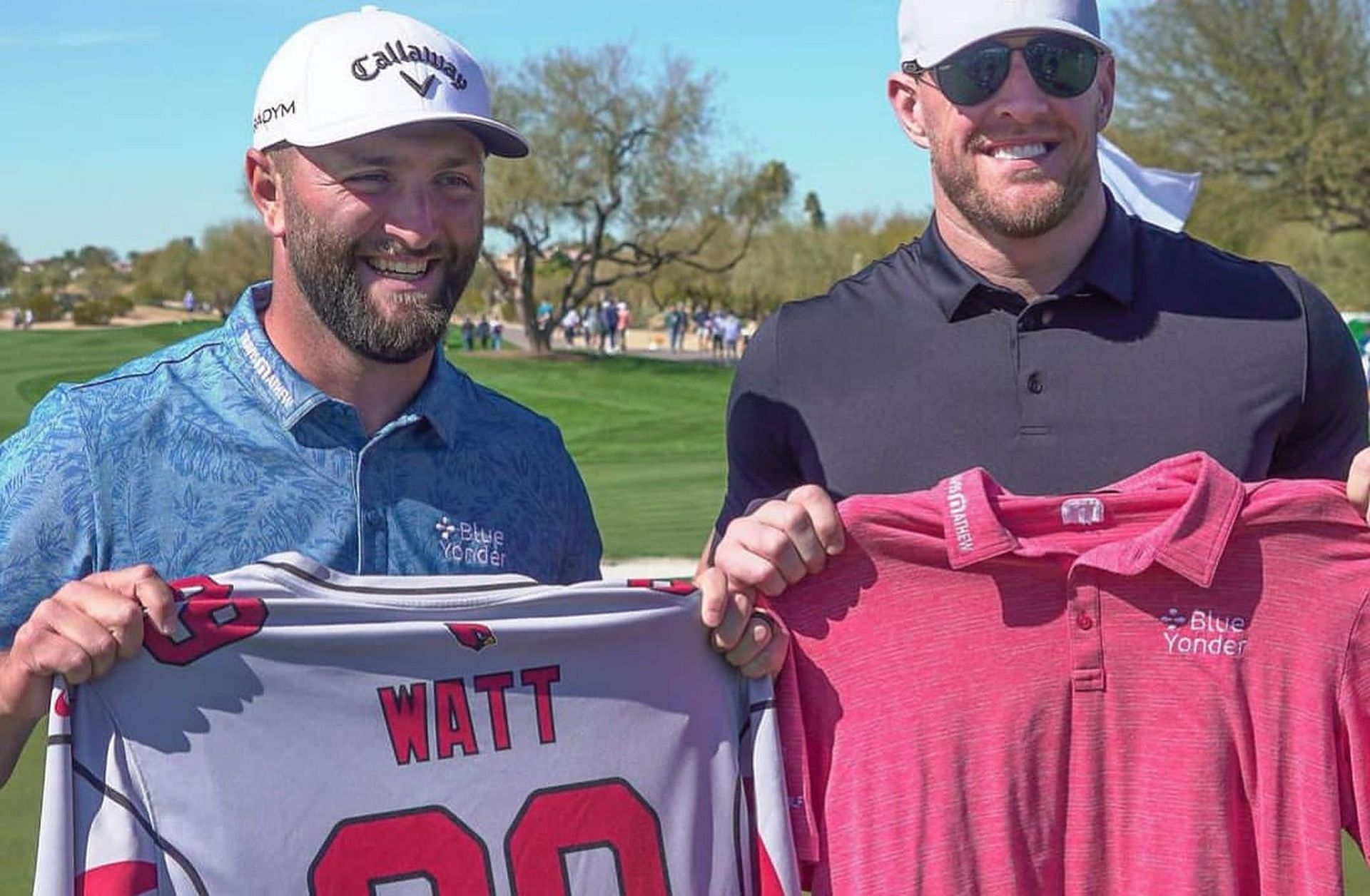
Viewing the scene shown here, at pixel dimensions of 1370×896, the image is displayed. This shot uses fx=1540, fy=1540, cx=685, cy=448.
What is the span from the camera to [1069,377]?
3.29 meters

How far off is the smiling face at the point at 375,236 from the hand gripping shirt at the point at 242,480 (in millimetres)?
159

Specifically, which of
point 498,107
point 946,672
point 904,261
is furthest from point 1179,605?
point 498,107

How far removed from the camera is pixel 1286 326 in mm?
3318

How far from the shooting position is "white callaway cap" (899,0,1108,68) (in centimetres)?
328

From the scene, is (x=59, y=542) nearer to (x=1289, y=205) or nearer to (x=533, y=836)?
(x=533, y=836)

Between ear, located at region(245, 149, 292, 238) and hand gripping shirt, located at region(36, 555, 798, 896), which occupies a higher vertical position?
ear, located at region(245, 149, 292, 238)

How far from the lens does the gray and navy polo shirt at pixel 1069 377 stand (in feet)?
10.6

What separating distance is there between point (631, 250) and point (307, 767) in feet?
144

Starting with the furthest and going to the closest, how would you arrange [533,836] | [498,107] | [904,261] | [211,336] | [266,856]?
[498,107]
[904,261]
[211,336]
[533,836]
[266,856]

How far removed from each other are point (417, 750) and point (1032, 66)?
6.30 ft

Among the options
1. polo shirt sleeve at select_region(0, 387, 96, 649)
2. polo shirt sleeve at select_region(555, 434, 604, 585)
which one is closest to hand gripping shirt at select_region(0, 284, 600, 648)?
polo shirt sleeve at select_region(0, 387, 96, 649)

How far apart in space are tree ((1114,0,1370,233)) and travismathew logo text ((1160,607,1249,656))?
139ft

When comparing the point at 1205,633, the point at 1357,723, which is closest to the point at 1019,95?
the point at 1205,633

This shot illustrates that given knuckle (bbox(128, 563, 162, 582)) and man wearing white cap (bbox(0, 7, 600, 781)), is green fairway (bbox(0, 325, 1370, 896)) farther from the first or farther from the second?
knuckle (bbox(128, 563, 162, 582))
